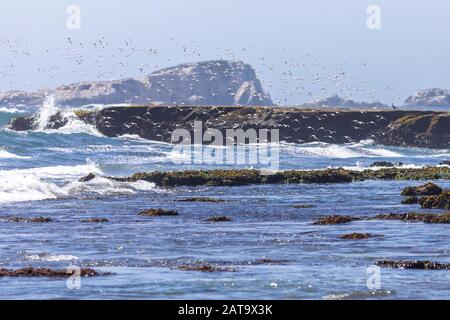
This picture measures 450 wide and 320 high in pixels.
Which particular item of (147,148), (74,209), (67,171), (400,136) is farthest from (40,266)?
(400,136)

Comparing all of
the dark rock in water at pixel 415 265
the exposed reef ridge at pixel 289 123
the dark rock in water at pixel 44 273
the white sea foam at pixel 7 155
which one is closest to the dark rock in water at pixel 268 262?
the dark rock in water at pixel 415 265

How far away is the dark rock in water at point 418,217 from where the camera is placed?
38.0 metres

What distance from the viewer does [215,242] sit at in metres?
33.2

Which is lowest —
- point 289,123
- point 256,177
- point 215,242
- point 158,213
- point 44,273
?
point 256,177

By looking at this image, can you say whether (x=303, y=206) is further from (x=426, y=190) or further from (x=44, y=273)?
(x=44, y=273)

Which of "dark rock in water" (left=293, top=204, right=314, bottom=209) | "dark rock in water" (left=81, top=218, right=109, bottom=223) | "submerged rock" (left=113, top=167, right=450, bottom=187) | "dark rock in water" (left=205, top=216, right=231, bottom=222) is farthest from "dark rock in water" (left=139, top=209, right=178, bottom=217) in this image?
"submerged rock" (left=113, top=167, right=450, bottom=187)

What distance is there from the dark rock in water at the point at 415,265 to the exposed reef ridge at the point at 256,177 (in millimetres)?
34086

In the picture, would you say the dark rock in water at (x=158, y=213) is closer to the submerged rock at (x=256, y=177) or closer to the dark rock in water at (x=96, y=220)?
the dark rock in water at (x=96, y=220)

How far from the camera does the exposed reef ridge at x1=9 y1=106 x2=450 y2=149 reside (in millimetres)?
122000

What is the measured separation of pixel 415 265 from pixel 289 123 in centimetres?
9858

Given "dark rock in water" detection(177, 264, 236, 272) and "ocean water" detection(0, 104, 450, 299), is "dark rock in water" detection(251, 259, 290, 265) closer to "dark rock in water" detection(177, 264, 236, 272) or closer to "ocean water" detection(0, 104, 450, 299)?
"ocean water" detection(0, 104, 450, 299)

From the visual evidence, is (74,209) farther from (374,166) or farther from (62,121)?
(62,121)

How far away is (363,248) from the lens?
31.2 m

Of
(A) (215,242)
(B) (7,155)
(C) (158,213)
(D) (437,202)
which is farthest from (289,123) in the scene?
(A) (215,242)
